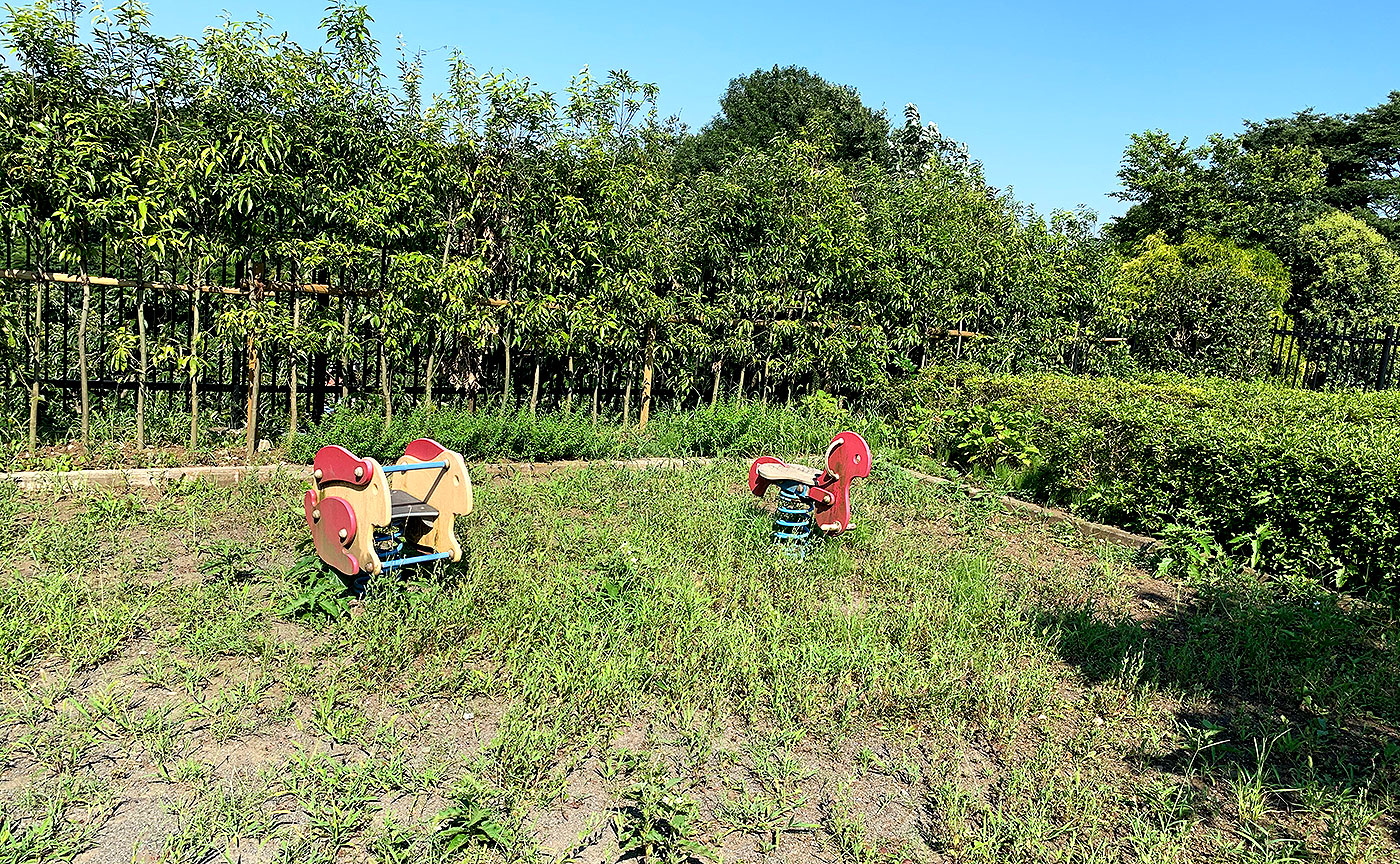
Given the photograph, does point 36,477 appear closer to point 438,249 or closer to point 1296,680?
point 438,249

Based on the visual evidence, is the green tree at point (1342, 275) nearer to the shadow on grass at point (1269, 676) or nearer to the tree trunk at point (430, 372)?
the shadow on grass at point (1269, 676)

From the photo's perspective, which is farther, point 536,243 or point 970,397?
point 970,397

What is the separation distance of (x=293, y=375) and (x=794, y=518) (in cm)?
410

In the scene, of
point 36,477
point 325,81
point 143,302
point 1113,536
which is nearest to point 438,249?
point 325,81

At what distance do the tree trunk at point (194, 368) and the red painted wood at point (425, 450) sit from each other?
2.99 meters

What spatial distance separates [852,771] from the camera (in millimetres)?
3279

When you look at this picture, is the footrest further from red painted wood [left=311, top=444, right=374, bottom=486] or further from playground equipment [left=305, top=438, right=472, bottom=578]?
red painted wood [left=311, top=444, right=374, bottom=486]

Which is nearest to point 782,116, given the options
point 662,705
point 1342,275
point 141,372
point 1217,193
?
point 1217,193

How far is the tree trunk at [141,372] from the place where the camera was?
22.2ft

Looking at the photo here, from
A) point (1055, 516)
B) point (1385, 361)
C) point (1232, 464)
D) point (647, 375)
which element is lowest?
point (1055, 516)

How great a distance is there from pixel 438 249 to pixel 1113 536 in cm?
540

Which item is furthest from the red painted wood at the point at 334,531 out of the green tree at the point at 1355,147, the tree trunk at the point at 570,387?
the green tree at the point at 1355,147

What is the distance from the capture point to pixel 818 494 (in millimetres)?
5516

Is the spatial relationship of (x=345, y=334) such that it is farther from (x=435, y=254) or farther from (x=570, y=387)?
(x=570, y=387)
